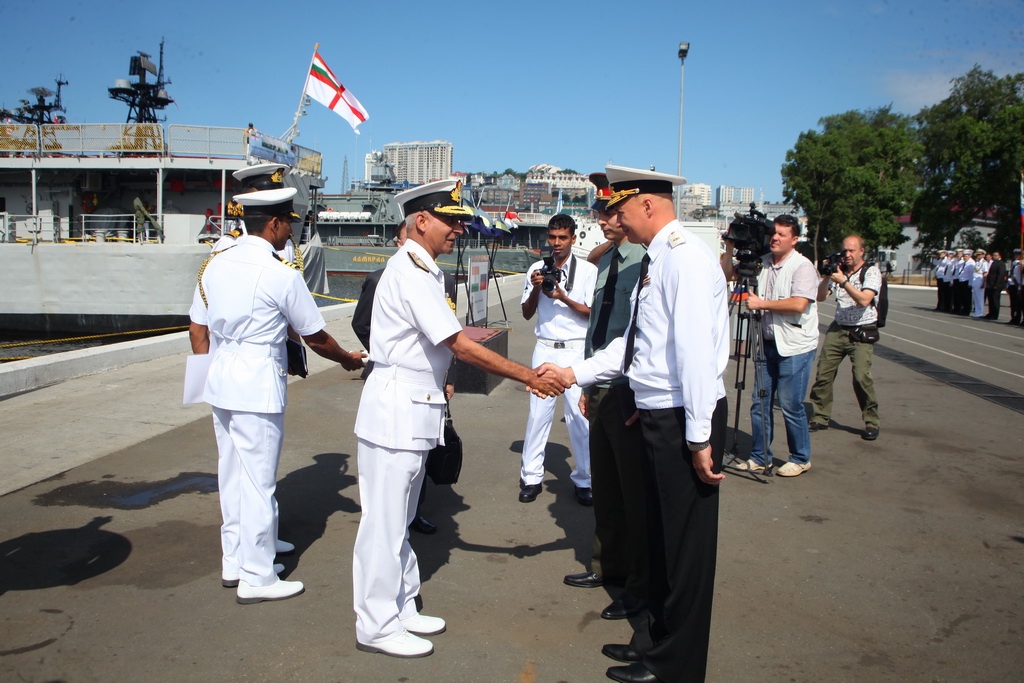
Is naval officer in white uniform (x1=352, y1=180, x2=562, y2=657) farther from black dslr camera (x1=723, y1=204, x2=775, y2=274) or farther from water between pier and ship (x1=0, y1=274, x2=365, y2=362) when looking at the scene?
water between pier and ship (x1=0, y1=274, x2=365, y2=362)

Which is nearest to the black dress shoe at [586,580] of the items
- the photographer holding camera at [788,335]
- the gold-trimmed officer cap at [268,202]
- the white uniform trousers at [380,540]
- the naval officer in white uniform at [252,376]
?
the white uniform trousers at [380,540]

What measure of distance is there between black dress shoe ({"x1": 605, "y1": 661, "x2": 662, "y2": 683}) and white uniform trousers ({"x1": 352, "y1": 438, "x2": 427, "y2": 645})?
3.19ft

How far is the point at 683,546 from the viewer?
9.44 feet

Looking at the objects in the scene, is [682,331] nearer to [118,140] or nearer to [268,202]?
[268,202]

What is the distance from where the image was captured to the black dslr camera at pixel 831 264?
6605 millimetres

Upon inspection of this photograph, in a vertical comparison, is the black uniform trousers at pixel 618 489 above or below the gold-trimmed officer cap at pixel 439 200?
below

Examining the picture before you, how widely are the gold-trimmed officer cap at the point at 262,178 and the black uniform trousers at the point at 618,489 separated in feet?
7.25

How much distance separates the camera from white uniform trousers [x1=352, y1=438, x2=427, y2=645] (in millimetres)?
3111

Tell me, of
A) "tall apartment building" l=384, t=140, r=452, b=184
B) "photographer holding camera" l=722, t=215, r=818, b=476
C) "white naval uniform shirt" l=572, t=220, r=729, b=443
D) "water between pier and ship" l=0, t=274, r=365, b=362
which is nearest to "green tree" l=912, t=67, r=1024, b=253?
"water between pier and ship" l=0, t=274, r=365, b=362

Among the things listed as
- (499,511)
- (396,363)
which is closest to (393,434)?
(396,363)

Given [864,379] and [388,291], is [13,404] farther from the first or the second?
[864,379]

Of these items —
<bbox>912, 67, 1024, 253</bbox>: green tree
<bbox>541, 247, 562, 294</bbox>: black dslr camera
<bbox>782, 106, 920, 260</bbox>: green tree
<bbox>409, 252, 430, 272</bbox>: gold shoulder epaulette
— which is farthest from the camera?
<bbox>782, 106, 920, 260</bbox>: green tree

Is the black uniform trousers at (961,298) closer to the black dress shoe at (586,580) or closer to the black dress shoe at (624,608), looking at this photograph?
the black dress shoe at (586,580)

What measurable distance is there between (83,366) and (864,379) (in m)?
9.13
